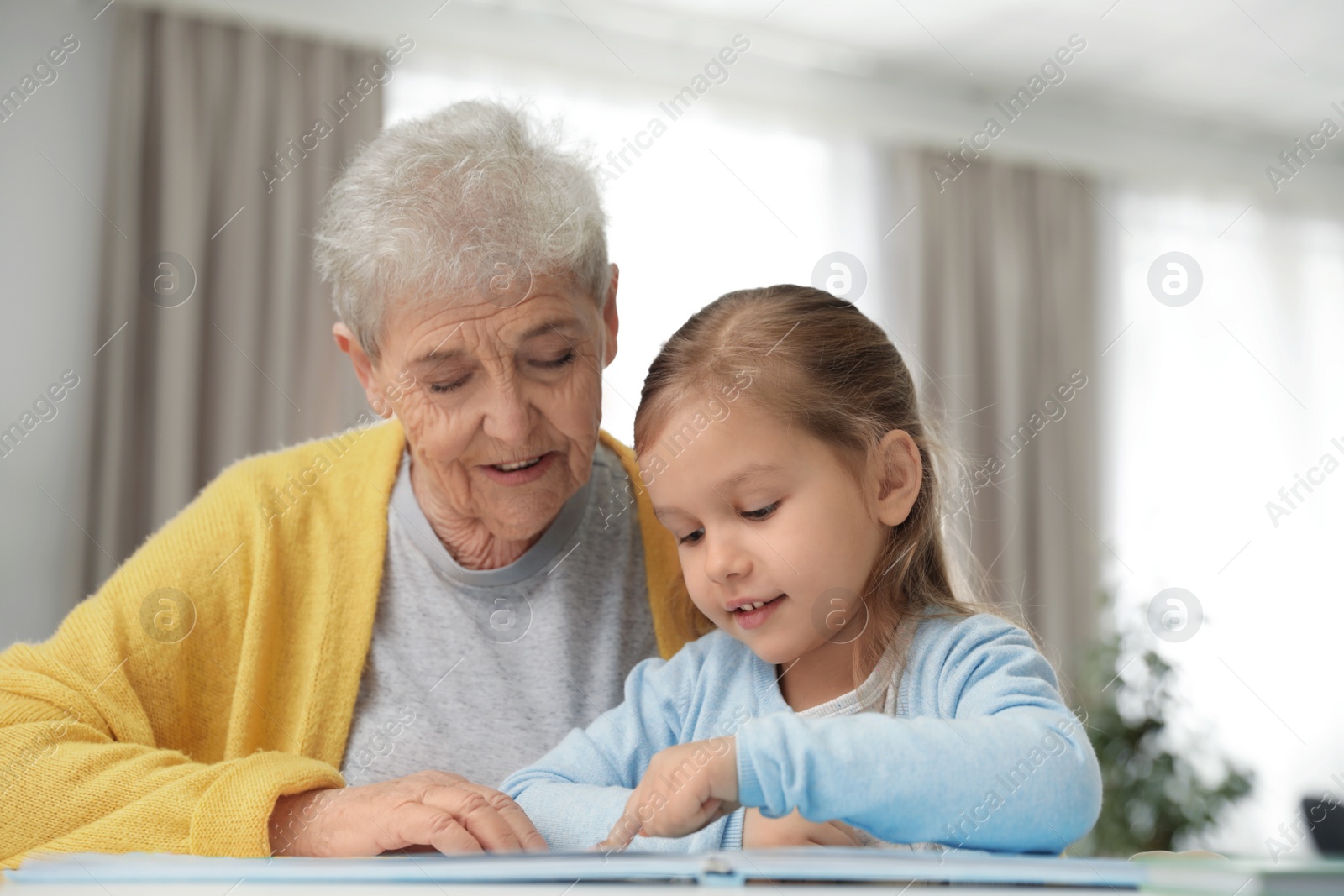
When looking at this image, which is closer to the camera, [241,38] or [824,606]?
[824,606]

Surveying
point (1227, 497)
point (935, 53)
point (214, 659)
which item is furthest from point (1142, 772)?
point (214, 659)

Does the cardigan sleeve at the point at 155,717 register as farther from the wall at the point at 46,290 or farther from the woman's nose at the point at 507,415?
the wall at the point at 46,290

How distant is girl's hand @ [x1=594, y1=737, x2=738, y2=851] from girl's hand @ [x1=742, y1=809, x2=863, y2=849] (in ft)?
0.40

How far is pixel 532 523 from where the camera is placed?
137cm

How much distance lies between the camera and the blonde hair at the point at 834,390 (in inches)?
43.8

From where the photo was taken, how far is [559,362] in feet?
4.27

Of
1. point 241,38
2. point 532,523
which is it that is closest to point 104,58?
point 241,38

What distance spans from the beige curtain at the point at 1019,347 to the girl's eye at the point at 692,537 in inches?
159

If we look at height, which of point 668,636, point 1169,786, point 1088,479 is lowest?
point 1169,786

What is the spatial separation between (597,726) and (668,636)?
275 mm

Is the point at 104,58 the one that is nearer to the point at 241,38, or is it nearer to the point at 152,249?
the point at 241,38

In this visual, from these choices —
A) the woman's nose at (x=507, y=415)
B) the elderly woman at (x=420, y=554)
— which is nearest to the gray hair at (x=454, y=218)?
the elderly woman at (x=420, y=554)

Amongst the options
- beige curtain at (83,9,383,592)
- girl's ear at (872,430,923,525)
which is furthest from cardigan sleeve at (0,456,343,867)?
beige curtain at (83,9,383,592)

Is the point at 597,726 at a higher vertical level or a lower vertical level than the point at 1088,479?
lower
